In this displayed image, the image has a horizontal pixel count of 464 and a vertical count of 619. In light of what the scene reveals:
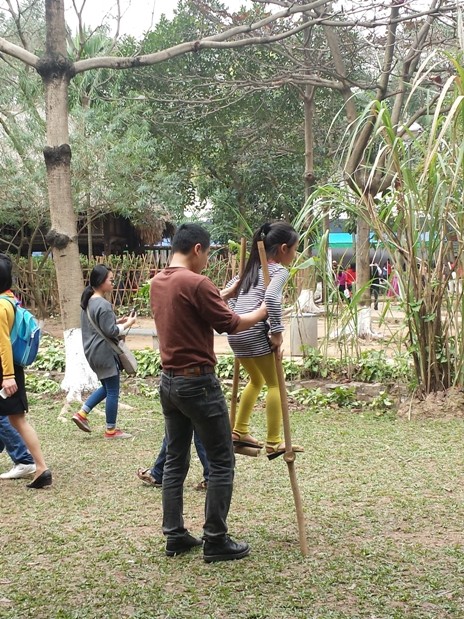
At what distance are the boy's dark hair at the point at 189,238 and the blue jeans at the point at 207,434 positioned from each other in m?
0.62

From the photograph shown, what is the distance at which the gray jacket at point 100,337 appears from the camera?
634cm

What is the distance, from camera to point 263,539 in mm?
3914

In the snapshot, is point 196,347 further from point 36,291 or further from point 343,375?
point 36,291

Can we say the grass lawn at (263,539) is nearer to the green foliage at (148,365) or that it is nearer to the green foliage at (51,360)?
the green foliage at (148,365)

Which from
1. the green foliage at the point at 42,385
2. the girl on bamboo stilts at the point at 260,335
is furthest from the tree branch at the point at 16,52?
the girl on bamboo stilts at the point at 260,335

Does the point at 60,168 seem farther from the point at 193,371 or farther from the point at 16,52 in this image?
the point at 193,371

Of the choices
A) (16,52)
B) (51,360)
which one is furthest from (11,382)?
(51,360)

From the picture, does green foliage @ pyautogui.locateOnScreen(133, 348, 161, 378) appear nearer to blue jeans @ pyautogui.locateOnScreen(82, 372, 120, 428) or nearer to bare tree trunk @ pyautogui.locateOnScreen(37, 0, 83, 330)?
bare tree trunk @ pyautogui.locateOnScreen(37, 0, 83, 330)

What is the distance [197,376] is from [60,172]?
17.3 feet

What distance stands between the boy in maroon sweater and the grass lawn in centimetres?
18

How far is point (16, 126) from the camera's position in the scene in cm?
1581

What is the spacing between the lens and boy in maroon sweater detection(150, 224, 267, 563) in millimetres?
3535

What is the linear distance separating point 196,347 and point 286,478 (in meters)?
1.92

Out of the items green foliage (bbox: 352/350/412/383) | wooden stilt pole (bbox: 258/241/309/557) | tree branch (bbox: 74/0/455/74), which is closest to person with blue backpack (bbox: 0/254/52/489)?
wooden stilt pole (bbox: 258/241/309/557)
